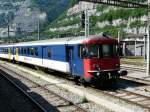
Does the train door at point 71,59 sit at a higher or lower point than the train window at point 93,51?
lower

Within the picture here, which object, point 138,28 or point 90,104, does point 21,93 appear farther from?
point 138,28

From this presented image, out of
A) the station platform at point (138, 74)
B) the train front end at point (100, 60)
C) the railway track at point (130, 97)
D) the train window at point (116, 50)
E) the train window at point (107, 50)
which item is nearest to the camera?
the railway track at point (130, 97)

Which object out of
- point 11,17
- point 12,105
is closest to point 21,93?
point 12,105

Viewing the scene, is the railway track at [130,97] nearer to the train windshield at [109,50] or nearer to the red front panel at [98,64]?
the red front panel at [98,64]

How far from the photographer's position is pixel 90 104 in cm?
1516

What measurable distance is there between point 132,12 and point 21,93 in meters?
110

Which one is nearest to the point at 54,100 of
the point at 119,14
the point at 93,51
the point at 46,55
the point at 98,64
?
the point at 98,64

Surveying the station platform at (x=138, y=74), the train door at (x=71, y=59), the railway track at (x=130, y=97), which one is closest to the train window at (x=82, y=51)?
the train door at (x=71, y=59)

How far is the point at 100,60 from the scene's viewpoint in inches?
748

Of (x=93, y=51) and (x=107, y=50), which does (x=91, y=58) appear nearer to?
(x=93, y=51)

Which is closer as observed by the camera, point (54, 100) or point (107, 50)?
point (54, 100)

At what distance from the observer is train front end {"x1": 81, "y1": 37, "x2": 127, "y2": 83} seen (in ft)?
61.8

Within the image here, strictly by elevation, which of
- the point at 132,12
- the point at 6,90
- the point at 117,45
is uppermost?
the point at 132,12

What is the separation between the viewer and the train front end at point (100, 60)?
61.8ft
